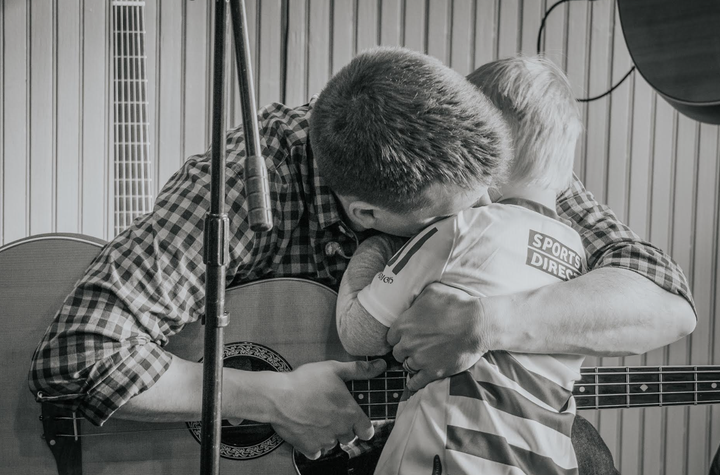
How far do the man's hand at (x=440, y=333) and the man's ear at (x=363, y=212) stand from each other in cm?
13

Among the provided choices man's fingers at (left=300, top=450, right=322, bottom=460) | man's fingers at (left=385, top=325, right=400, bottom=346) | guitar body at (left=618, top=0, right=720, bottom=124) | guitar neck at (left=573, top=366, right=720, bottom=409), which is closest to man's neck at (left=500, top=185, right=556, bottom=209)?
man's fingers at (left=385, top=325, right=400, bottom=346)

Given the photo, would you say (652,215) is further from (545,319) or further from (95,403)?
(95,403)

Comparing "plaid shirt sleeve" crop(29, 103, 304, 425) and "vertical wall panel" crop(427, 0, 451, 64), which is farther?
"vertical wall panel" crop(427, 0, 451, 64)

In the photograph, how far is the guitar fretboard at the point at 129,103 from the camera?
68.4 inches

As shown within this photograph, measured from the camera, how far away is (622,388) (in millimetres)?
1258

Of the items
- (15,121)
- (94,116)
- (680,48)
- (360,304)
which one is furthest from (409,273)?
(15,121)

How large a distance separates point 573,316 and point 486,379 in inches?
7.0

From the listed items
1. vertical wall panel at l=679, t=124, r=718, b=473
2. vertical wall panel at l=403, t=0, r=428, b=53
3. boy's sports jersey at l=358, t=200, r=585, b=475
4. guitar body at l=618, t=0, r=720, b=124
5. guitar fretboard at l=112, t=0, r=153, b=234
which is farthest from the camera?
vertical wall panel at l=679, t=124, r=718, b=473

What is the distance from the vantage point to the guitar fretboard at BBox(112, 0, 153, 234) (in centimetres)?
174

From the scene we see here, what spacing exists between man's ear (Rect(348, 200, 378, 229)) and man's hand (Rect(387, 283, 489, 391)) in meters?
Answer: 0.13

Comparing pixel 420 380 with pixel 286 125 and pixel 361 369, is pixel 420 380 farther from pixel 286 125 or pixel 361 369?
pixel 286 125

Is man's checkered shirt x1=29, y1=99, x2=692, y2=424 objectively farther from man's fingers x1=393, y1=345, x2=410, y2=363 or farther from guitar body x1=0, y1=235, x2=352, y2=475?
man's fingers x1=393, y1=345, x2=410, y2=363

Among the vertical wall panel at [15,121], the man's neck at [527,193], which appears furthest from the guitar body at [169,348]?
the vertical wall panel at [15,121]

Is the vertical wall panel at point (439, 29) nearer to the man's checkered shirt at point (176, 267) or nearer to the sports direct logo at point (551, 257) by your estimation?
the man's checkered shirt at point (176, 267)
